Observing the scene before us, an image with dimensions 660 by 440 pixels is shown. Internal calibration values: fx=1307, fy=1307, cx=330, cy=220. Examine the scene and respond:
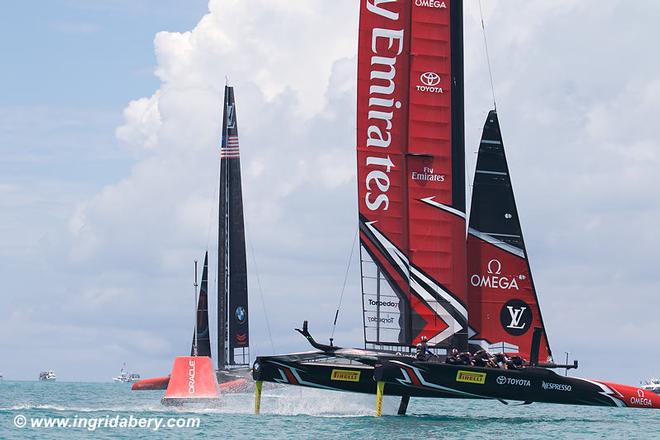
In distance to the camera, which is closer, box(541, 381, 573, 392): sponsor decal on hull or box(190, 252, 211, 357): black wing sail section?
box(541, 381, 573, 392): sponsor decal on hull

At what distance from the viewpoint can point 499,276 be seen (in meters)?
34.7

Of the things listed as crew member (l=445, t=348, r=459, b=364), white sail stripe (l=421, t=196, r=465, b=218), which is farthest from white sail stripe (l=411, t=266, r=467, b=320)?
white sail stripe (l=421, t=196, r=465, b=218)

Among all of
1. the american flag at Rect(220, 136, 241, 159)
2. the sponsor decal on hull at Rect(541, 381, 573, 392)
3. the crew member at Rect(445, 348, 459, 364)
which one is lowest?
the sponsor decal on hull at Rect(541, 381, 573, 392)

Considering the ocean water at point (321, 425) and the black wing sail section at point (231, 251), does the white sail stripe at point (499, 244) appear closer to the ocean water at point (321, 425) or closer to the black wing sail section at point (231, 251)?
the ocean water at point (321, 425)

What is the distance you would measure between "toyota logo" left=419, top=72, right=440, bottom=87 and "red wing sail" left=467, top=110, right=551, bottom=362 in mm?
3028

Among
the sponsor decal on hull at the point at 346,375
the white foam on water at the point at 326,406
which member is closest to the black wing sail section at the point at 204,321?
the white foam on water at the point at 326,406

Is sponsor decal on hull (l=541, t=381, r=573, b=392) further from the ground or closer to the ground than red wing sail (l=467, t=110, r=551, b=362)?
closer to the ground

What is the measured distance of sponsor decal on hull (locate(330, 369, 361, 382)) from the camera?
31219mm

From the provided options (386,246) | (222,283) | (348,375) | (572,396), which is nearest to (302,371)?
(348,375)

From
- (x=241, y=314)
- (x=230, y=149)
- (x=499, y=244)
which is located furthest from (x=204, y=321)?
(x=499, y=244)

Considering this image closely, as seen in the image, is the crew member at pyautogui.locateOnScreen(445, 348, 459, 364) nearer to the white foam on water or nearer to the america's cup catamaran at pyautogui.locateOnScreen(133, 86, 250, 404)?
the white foam on water

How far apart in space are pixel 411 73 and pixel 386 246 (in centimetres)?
454

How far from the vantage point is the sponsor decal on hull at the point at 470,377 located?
31078 millimetres

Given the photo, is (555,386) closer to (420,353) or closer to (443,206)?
(420,353)
